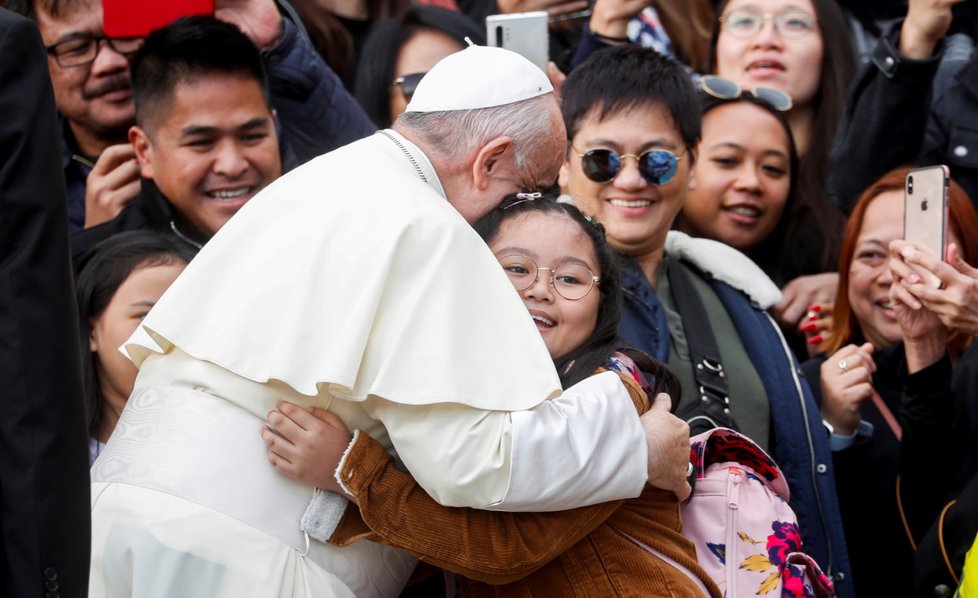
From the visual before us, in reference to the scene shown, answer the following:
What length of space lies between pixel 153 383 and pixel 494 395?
2.80 feet

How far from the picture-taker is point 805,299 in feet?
17.6

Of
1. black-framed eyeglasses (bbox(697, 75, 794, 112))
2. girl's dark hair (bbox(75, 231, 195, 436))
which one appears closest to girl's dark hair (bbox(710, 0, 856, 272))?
black-framed eyeglasses (bbox(697, 75, 794, 112))

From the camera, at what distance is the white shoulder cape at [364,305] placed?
2994 mm

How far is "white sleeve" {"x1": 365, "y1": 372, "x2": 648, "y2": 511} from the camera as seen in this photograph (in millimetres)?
2920

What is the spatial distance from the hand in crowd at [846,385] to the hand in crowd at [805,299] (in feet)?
1.98

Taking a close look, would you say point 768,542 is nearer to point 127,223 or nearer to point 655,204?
point 655,204

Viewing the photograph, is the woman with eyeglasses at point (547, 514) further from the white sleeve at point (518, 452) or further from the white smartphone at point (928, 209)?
the white smartphone at point (928, 209)

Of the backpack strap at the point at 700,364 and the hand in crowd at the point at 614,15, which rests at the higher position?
the hand in crowd at the point at 614,15

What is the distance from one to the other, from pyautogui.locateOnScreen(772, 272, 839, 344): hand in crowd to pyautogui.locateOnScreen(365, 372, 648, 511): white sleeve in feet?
7.90

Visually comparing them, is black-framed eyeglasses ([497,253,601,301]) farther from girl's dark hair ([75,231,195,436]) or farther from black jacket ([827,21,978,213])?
black jacket ([827,21,978,213])

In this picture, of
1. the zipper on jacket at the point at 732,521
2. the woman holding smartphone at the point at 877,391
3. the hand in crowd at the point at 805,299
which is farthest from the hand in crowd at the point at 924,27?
the zipper on jacket at the point at 732,521

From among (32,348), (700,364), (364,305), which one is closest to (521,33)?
(700,364)

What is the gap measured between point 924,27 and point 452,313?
288 centimetres

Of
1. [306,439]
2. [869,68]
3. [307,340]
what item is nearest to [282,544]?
[306,439]
